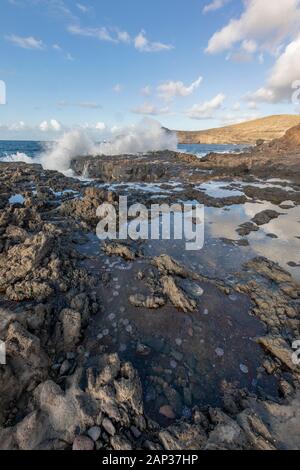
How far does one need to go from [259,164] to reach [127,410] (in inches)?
1021

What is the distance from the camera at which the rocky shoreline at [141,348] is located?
2764 mm

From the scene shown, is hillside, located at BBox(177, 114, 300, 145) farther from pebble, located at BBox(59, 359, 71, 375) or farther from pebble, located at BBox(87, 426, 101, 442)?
pebble, located at BBox(87, 426, 101, 442)

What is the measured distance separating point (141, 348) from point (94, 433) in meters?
1.51

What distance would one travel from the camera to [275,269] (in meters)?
6.44

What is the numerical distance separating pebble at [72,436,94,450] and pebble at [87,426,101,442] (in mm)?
46

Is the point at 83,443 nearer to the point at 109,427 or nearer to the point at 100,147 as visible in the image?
the point at 109,427

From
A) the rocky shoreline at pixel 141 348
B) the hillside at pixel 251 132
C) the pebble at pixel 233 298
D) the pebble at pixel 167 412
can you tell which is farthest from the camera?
the hillside at pixel 251 132

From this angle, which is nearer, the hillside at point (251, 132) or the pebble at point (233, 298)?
the pebble at point (233, 298)

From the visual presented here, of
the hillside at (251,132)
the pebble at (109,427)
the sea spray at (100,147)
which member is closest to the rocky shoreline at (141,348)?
the pebble at (109,427)

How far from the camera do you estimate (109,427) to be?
2744 mm

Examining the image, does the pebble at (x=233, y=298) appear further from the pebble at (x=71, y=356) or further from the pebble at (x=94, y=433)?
the pebble at (x=94, y=433)

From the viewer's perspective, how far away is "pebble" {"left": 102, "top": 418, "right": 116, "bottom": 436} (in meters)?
2.71

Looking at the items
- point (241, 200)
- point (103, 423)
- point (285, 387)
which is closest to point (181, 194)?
point (241, 200)
